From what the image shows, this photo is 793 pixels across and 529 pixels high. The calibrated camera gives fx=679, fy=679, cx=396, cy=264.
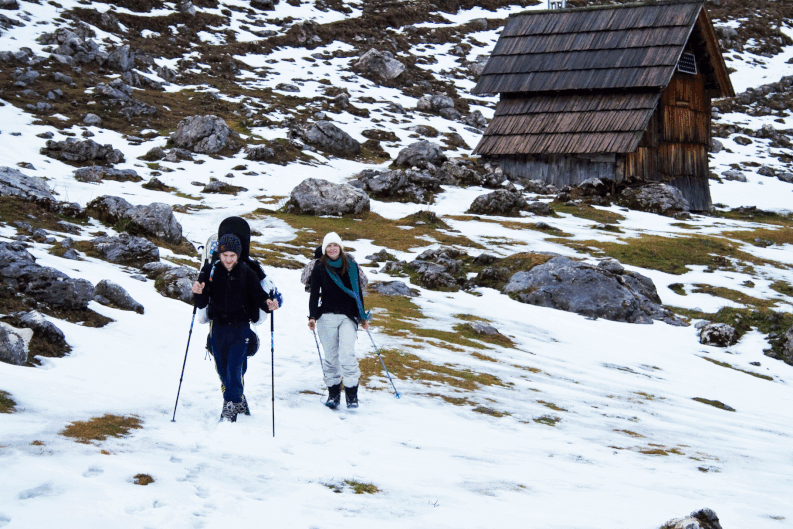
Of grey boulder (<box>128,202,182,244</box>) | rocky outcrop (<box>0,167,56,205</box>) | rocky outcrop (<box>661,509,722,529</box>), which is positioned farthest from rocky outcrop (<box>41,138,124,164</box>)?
rocky outcrop (<box>661,509,722,529</box>)

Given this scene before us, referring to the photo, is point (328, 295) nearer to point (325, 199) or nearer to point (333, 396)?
point (333, 396)

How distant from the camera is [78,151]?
1037 inches

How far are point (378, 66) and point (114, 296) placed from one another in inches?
1743

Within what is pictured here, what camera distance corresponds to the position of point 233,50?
50.4 m

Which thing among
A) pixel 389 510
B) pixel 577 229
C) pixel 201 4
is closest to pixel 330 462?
pixel 389 510

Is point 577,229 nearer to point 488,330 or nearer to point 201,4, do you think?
point 488,330

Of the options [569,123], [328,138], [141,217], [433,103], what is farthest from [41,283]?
[433,103]

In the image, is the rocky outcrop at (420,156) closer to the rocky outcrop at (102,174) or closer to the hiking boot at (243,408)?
the rocky outcrop at (102,174)

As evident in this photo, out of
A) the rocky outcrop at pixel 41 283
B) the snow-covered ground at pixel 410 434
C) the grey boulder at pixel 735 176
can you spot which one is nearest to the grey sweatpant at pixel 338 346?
the snow-covered ground at pixel 410 434

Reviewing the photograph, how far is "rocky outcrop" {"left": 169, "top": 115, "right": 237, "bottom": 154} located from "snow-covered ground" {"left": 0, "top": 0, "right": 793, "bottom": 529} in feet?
53.7

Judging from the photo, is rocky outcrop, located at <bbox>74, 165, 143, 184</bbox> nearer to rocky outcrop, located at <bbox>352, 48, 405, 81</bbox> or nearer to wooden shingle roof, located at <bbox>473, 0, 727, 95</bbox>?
wooden shingle roof, located at <bbox>473, 0, 727, 95</bbox>

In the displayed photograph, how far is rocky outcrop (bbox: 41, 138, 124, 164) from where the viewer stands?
26.0m

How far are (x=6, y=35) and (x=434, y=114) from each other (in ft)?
88.0

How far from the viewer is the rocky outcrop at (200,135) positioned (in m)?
31.3
